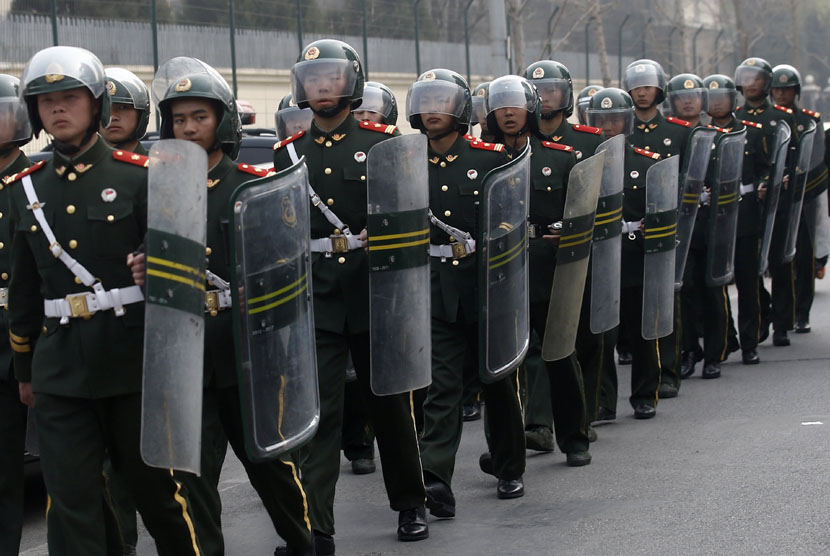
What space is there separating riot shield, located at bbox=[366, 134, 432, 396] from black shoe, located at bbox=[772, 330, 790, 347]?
5845mm

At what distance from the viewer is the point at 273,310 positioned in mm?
4598

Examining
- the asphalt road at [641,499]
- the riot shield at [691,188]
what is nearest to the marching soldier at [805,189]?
the riot shield at [691,188]

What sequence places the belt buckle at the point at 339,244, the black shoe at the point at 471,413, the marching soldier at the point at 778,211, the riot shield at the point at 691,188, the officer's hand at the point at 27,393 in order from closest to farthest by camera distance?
the officer's hand at the point at 27,393 → the belt buckle at the point at 339,244 → the black shoe at the point at 471,413 → the riot shield at the point at 691,188 → the marching soldier at the point at 778,211

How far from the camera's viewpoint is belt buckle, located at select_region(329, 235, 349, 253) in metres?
5.57

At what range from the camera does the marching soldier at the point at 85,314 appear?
4.41 meters

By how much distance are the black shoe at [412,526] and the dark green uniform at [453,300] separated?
13.2 inches

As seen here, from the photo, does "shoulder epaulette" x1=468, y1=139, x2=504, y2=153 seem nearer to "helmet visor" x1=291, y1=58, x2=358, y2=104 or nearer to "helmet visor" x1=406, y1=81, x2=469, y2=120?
"helmet visor" x1=406, y1=81, x2=469, y2=120

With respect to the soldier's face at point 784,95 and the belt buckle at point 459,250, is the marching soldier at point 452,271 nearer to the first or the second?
the belt buckle at point 459,250

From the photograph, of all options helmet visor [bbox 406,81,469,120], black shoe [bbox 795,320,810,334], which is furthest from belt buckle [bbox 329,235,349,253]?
black shoe [bbox 795,320,810,334]

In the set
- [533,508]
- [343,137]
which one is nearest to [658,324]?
[533,508]

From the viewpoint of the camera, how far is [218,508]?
4793mm

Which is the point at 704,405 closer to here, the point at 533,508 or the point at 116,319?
the point at 533,508

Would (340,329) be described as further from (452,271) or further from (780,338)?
(780,338)

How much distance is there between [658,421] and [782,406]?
714 millimetres
